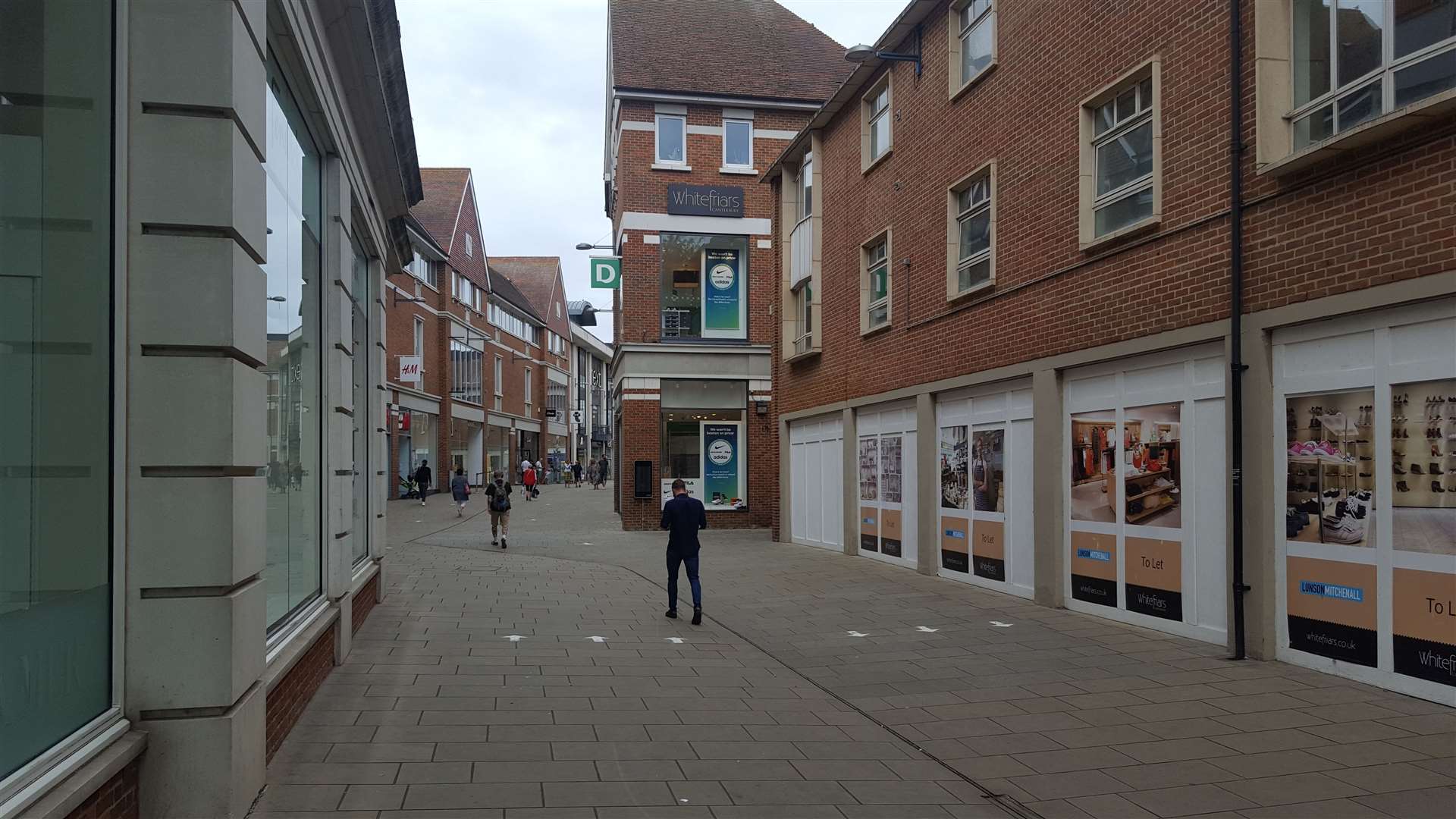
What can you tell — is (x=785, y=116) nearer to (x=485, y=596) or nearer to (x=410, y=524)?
(x=410, y=524)

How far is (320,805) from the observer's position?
5.07 meters

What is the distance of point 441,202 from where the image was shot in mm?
47625

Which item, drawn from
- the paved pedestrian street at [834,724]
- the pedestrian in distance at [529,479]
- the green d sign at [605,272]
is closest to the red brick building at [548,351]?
the pedestrian in distance at [529,479]

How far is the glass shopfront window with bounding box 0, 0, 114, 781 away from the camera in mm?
3484

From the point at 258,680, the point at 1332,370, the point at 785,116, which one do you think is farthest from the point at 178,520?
the point at 785,116

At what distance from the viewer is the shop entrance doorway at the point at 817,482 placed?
65.3 feet

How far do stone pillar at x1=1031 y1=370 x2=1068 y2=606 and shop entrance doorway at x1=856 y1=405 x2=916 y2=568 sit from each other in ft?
13.3

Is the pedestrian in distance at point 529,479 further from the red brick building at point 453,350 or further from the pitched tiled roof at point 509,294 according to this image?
the pitched tiled roof at point 509,294

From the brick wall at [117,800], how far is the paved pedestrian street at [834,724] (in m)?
0.70

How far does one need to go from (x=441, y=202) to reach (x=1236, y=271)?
42.6 meters

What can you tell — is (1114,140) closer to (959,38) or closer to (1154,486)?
(1154,486)

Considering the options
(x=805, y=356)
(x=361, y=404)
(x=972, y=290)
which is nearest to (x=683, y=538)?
(x=361, y=404)

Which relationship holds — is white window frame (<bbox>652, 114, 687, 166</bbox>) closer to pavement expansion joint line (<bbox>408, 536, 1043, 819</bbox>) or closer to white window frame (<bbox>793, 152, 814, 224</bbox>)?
white window frame (<bbox>793, 152, 814, 224</bbox>)

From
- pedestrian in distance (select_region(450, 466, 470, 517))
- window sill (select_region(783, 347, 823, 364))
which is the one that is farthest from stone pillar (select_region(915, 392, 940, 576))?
pedestrian in distance (select_region(450, 466, 470, 517))
